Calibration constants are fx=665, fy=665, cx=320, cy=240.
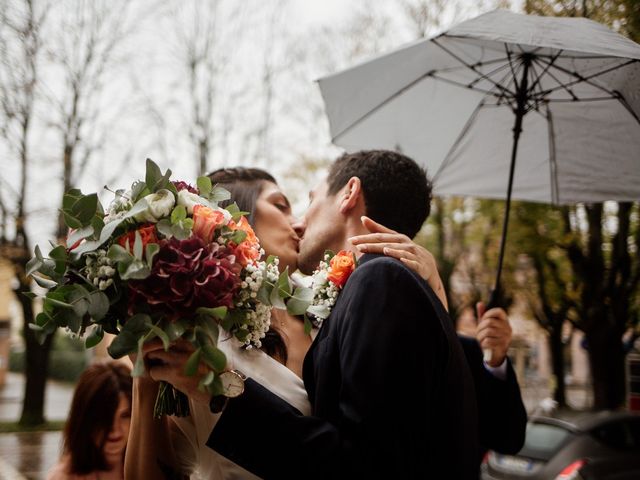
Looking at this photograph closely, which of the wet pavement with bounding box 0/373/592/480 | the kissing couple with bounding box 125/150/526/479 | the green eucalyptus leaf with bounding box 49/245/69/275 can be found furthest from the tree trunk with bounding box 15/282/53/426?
the green eucalyptus leaf with bounding box 49/245/69/275

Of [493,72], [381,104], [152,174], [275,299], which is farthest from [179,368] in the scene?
[493,72]

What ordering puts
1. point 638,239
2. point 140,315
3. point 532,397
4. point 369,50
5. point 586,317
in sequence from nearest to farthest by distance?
point 140,315 → point 638,239 → point 586,317 → point 369,50 → point 532,397

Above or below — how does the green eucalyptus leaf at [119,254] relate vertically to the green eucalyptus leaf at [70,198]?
below

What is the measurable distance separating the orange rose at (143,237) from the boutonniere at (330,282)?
0.69m

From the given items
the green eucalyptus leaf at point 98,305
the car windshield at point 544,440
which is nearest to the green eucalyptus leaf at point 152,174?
the green eucalyptus leaf at point 98,305

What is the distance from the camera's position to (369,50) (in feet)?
60.5

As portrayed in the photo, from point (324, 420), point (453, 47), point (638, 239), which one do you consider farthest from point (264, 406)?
point (638, 239)

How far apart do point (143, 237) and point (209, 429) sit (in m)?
0.76

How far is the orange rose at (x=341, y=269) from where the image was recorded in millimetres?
2469

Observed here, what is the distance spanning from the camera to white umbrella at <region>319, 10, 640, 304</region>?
3883 millimetres

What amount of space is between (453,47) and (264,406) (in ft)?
9.17

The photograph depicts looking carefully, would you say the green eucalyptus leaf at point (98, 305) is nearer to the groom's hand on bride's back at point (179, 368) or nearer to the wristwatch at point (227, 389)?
the groom's hand on bride's back at point (179, 368)

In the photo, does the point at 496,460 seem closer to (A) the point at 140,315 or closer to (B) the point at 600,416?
(B) the point at 600,416

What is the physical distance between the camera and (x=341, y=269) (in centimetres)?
248
